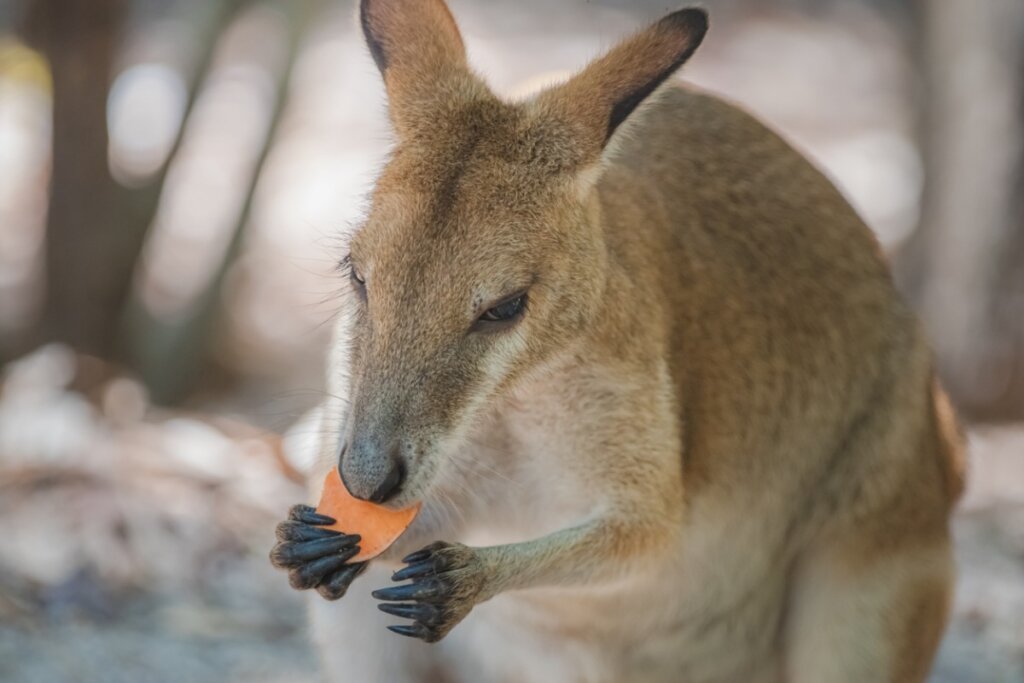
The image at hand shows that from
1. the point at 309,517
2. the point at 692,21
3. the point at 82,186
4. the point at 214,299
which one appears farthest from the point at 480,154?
the point at 214,299

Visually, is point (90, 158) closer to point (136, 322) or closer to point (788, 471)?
point (136, 322)

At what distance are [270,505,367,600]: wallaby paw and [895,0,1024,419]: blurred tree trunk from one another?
201 inches

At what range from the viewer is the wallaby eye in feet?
11.2

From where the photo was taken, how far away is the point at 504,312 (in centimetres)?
344

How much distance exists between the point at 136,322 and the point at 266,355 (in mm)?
1108

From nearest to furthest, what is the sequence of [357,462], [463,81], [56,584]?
[357,462] < [463,81] < [56,584]

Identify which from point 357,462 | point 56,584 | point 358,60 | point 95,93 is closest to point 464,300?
point 357,462

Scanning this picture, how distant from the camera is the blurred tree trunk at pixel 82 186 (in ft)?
24.9

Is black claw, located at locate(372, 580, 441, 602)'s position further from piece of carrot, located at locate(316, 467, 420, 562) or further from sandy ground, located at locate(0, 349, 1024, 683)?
sandy ground, located at locate(0, 349, 1024, 683)

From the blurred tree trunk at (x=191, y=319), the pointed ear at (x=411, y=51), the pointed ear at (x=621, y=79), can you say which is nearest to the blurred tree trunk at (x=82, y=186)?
the blurred tree trunk at (x=191, y=319)

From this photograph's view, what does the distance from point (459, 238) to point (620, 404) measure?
823 millimetres

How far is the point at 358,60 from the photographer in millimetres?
13523

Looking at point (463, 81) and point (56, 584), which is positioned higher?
point (463, 81)

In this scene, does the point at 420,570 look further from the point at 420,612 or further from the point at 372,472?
the point at 372,472
